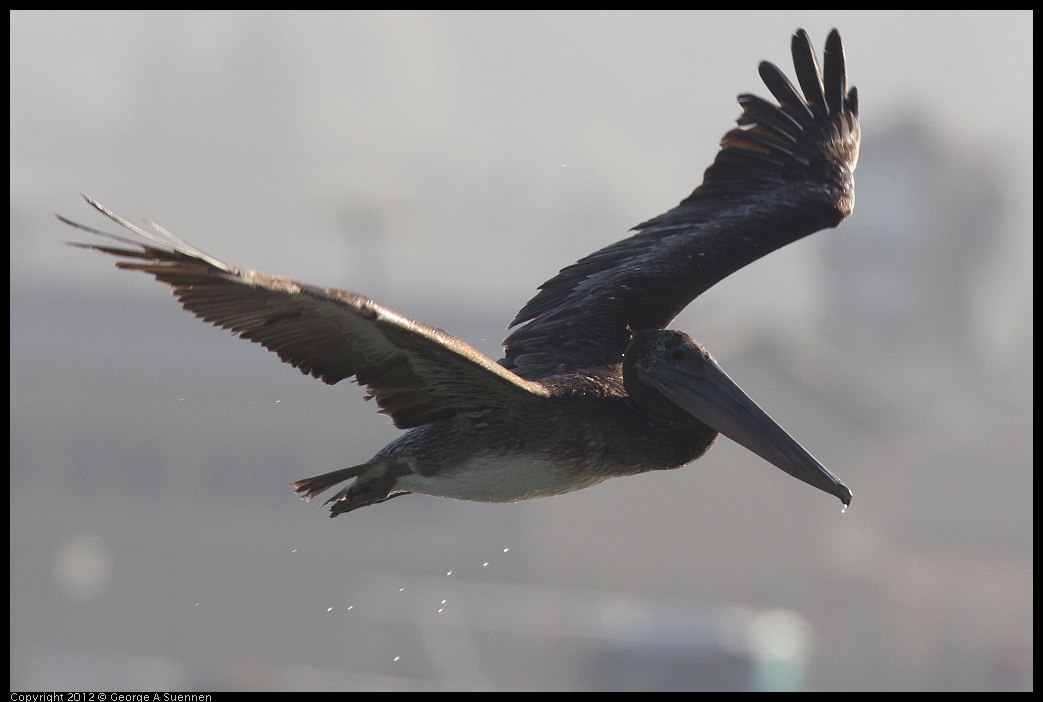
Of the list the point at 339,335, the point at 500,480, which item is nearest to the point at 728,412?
the point at 500,480

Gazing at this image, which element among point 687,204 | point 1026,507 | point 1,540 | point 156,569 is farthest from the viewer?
point 1026,507

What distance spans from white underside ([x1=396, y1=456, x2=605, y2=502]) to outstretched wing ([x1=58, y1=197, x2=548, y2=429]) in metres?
0.24

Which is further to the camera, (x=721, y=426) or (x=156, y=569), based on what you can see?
(x=156, y=569)

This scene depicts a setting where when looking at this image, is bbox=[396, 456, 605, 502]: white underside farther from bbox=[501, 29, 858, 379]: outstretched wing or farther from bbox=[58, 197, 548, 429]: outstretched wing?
bbox=[501, 29, 858, 379]: outstretched wing

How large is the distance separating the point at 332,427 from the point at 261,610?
6853 millimetres

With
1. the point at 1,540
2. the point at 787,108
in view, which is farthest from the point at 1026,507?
the point at 787,108

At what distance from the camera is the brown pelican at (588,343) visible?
5.58 metres

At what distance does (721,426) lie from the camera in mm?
6457

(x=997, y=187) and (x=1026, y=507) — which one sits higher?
(x=997, y=187)

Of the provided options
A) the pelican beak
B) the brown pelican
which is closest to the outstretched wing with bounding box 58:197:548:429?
the brown pelican

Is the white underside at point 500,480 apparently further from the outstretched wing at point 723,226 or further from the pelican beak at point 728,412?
the outstretched wing at point 723,226

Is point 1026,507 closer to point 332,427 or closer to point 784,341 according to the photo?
point 784,341

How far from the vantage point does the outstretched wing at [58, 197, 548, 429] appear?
5.07 metres

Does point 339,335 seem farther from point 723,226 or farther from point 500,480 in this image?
point 723,226
